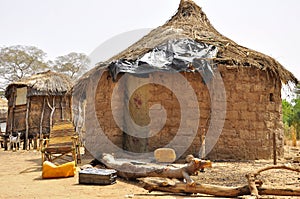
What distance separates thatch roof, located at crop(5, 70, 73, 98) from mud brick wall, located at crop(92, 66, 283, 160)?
8235 mm

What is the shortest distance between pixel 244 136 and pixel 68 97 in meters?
11.6

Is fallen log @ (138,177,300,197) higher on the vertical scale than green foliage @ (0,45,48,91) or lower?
lower

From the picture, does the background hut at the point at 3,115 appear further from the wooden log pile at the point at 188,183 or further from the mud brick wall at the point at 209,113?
the wooden log pile at the point at 188,183

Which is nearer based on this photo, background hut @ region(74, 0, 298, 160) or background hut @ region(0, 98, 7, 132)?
background hut @ region(74, 0, 298, 160)

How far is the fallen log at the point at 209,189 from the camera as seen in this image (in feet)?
13.5

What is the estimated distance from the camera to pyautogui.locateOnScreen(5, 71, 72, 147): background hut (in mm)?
17016

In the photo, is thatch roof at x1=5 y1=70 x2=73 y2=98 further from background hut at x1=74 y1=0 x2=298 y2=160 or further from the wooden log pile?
the wooden log pile

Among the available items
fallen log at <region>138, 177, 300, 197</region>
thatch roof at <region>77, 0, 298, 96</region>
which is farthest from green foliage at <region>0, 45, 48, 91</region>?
fallen log at <region>138, 177, 300, 197</region>

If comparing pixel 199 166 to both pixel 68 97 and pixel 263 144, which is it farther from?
pixel 68 97

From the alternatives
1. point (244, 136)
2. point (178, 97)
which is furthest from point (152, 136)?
point (244, 136)

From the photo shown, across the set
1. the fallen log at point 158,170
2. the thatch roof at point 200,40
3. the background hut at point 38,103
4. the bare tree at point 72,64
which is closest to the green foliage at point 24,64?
the bare tree at point 72,64

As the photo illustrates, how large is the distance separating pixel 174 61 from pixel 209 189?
16.2 feet

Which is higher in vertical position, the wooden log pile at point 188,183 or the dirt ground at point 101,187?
the wooden log pile at point 188,183

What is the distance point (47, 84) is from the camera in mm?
17188
